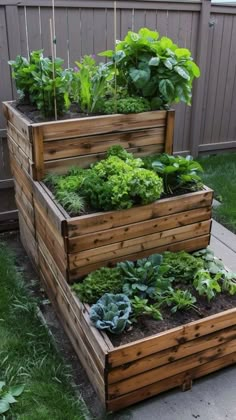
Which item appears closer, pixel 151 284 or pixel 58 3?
pixel 151 284

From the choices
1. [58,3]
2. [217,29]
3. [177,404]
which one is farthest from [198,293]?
[217,29]

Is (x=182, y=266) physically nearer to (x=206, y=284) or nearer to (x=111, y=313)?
(x=206, y=284)

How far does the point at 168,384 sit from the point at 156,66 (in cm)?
196

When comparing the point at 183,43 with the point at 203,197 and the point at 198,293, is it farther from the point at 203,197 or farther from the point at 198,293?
the point at 198,293

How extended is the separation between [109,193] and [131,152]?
661 mm

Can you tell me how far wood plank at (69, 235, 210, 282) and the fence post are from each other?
2.45 m

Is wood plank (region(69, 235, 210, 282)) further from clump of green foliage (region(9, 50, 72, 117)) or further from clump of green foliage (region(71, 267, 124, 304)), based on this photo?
clump of green foliage (region(9, 50, 72, 117))

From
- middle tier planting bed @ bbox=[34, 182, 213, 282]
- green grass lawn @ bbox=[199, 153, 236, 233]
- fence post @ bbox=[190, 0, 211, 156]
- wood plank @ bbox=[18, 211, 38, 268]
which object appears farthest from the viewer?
fence post @ bbox=[190, 0, 211, 156]

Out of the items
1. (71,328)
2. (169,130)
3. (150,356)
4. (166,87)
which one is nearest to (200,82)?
(169,130)

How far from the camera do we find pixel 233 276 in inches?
106

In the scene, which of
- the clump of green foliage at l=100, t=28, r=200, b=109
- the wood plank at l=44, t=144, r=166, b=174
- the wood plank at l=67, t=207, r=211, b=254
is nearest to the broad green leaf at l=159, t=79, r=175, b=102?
the clump of green foliage at l=100, t=28, r=200, b=109

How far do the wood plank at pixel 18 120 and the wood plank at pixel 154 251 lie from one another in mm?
889

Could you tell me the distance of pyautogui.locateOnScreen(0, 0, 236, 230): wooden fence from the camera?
12.3 feet

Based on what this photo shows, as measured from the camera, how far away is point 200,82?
5008 mm
